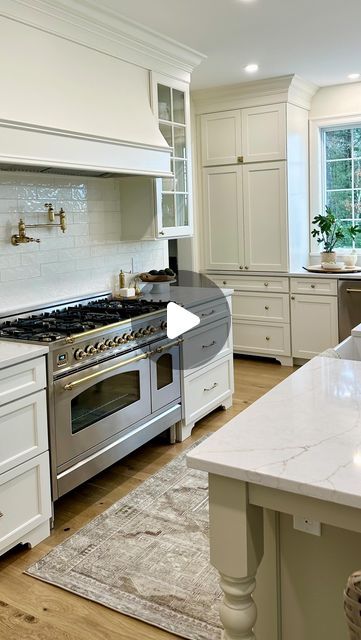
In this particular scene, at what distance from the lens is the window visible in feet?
18.5

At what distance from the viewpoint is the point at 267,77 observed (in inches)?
200

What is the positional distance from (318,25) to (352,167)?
82.5 inches

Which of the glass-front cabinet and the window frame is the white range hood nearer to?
the glass-front cabinet

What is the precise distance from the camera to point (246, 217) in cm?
557

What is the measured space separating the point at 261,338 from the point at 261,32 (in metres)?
2.76

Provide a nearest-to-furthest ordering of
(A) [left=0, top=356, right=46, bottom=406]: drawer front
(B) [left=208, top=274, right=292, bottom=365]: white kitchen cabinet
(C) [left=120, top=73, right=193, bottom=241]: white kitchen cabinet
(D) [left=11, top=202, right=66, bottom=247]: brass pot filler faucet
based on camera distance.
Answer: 1. (A) [left=0, top=356, right=46, bottom=406]: drawer front
2. (D) [left=11, top=202, right=66, bottom=247]: brass pot filler faucet
3. (C) [left=120, top=73, right=193, bottom=241]: white kitchen cabinet
4. (B) [left=208, top=274, right=292, bottom=365]: white kitchen cabinet

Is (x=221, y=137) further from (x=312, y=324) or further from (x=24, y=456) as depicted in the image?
(x=24, y=456)

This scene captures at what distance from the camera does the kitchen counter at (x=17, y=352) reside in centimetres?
237

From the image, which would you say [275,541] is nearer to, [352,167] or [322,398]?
[322,398]

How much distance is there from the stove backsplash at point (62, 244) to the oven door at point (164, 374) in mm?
661

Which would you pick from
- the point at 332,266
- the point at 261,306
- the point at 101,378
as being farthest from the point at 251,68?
the point at 101,378

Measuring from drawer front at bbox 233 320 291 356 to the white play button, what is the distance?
192cm

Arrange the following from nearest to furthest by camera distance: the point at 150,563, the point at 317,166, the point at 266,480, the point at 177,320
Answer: the point at 266,480 < the point at 150,563 < the point at 177,320 < the point at 317,166

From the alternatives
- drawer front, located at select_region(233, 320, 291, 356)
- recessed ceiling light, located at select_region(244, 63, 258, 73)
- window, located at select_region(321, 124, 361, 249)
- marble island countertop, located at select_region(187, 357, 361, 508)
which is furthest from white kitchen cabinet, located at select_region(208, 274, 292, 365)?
marble island countertop, located at select_region(187, 357, 361, 508)
